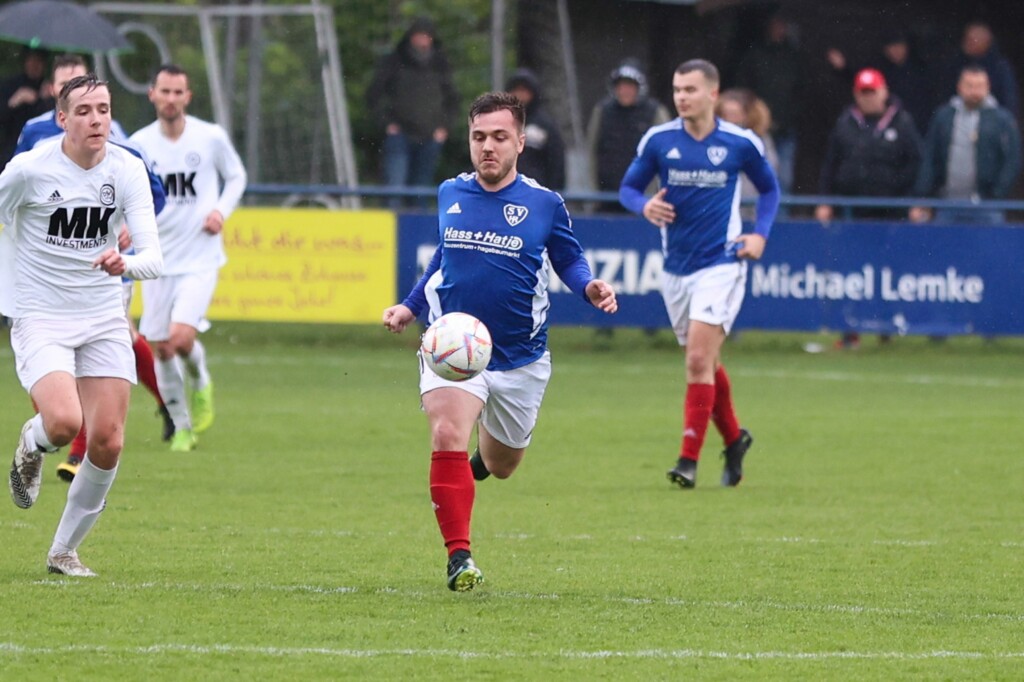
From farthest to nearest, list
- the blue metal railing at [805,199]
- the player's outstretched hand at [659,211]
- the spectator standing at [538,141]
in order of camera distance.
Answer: the spectator standing at [538,141] < the blue metal railing at [805,199] < the player's outstretched hand at [659,211]

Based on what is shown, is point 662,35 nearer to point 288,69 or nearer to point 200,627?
point 288,69

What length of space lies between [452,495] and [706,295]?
13.0ft

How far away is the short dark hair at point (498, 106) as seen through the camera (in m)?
7.49

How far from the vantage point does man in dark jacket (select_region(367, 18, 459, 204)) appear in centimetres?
2012

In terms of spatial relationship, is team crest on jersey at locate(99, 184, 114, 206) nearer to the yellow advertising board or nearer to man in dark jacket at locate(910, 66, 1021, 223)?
the yellow advertising board

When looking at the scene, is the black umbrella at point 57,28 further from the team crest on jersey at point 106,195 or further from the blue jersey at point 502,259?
the blue jersey at point 502,259

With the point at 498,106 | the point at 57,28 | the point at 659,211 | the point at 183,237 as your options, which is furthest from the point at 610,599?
the point at 57,28

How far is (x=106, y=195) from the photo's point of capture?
7777 mm

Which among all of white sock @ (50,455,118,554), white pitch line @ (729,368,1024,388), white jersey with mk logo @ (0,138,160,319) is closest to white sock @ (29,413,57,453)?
white sock @ (50,455,118,554)

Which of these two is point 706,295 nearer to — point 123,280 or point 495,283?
point 123,280

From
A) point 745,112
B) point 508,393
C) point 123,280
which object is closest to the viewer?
point 508,393

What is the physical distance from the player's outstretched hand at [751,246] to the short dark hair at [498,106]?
3411 millimetres

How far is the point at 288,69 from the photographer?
941 inches

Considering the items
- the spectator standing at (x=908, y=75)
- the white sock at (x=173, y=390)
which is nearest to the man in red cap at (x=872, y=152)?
the spectator standing at (x=908, y=75)
